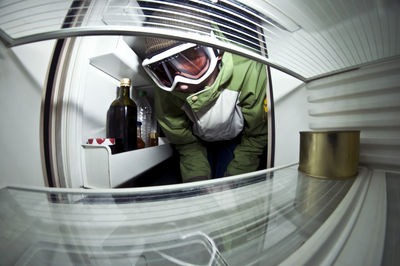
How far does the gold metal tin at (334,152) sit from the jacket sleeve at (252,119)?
1.66 feet

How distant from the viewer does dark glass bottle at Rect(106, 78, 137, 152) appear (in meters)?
0.74

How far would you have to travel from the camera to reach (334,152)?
39 cm

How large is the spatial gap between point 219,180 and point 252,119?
2.04 feet

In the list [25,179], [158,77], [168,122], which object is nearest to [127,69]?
[158,77]

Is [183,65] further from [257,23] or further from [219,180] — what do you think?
[219,180]

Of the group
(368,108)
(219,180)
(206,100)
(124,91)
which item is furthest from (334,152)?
(124,91)

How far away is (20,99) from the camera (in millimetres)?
430

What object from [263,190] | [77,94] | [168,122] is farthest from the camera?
[168,122]

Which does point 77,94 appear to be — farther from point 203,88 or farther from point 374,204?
point 374,204

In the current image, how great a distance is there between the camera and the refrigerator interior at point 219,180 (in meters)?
0.21

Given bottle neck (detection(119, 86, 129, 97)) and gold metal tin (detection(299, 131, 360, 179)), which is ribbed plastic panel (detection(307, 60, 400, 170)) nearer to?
gold metal tin (detection(299, 131, 360, 179))

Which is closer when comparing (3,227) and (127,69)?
(3,227)

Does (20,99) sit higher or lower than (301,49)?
lower

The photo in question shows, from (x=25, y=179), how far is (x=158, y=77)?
0.66 metres
